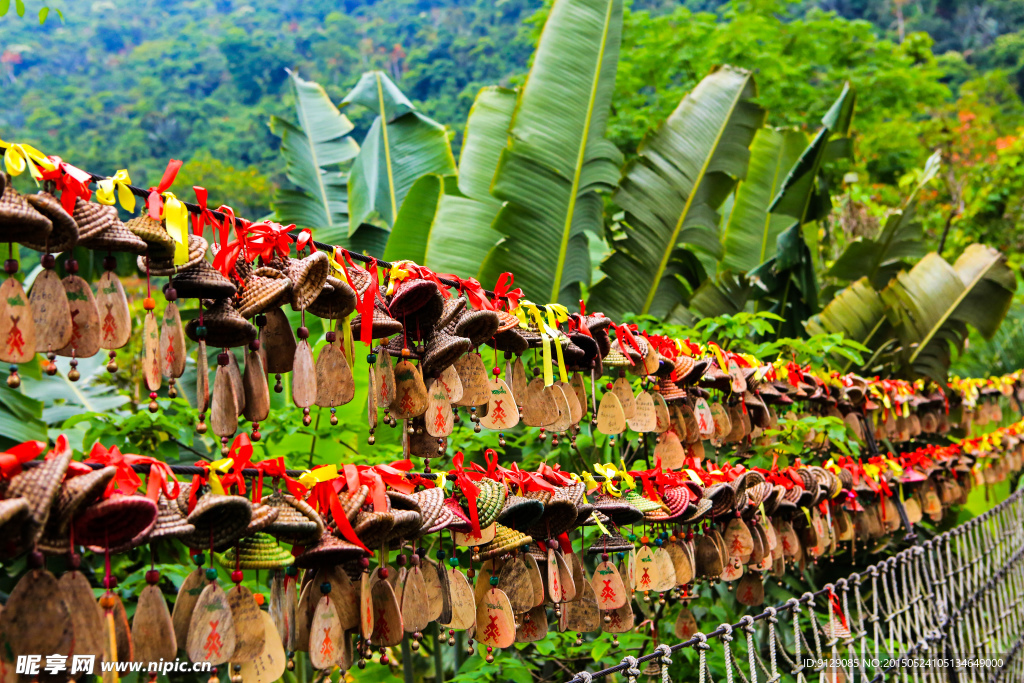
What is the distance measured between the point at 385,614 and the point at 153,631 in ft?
1.52

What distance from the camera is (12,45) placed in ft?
101

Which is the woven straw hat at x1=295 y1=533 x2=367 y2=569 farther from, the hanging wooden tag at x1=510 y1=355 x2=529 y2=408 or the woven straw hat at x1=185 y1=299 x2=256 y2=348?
the hanging wooden tag at x1=510 y1=355 x2=529 y2=408

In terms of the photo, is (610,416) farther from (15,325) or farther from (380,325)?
(15,325)

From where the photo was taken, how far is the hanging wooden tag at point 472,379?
1.95 metres

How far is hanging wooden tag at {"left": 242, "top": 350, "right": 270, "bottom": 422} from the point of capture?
1503 millimetres

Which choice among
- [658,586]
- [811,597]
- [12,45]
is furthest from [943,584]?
[12,45]

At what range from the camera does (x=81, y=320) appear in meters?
1.33

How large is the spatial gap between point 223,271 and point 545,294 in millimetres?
2665

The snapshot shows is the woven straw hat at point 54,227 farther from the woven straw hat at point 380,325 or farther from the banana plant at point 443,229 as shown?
the banana plant at point 443,229

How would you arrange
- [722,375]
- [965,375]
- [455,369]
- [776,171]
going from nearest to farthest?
[455,369], [722,375], [776,171], [965,375]

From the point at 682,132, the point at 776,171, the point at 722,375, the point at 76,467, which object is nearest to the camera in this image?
the point at 76,467

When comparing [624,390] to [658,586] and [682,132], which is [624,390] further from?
[682,132]

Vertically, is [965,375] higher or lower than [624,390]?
higher

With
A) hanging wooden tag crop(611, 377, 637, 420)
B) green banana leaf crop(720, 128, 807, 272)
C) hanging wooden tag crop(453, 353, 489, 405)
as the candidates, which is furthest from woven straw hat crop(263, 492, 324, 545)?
green banana leaf crop(720, 128, 807, 272)
